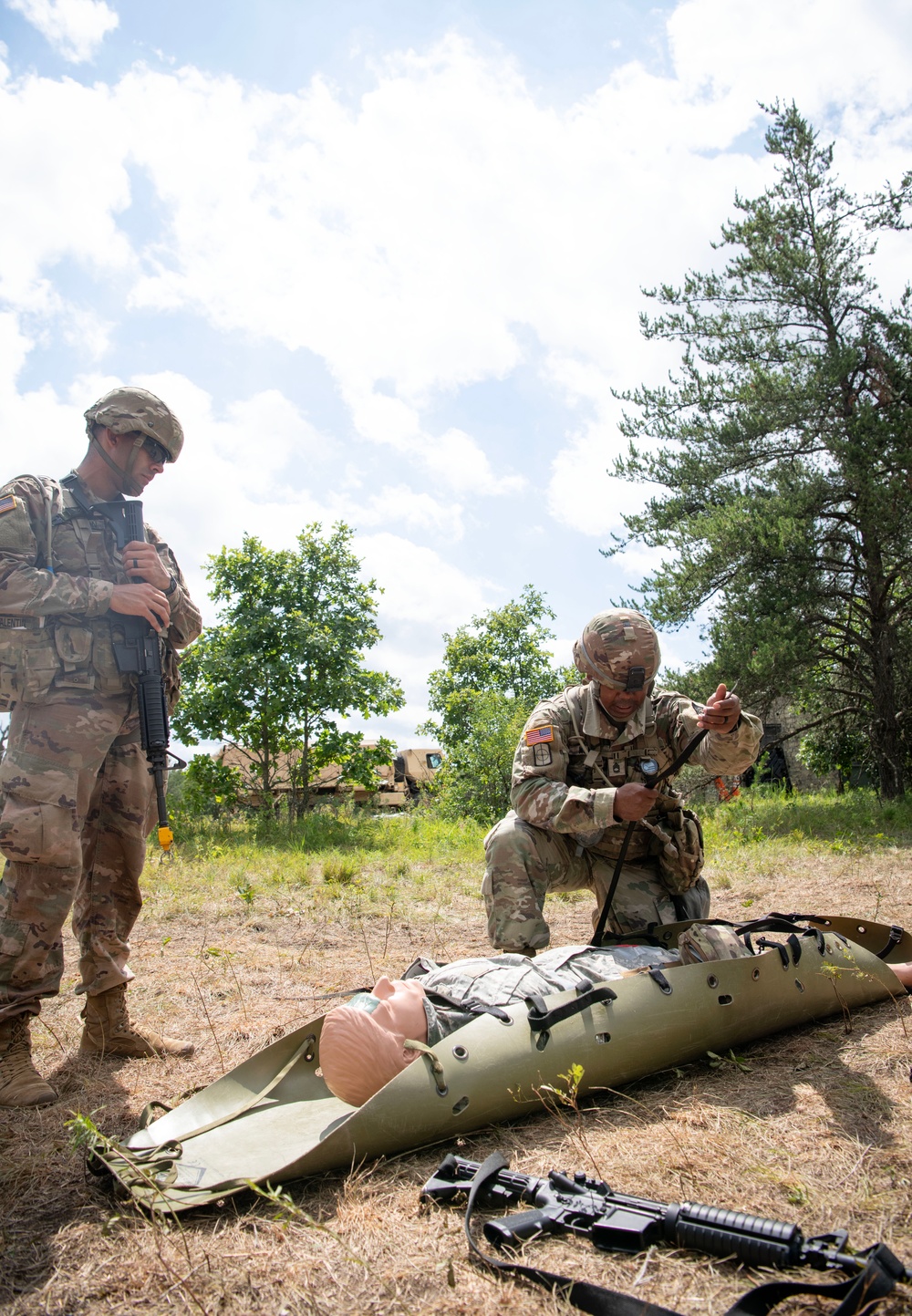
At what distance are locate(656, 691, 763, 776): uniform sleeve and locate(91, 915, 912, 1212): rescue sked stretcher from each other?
79 centimetres

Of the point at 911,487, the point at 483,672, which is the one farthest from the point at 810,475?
the point at 483,672

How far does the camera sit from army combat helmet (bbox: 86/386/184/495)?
3.37 meters

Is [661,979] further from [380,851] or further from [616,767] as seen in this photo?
[380,851]

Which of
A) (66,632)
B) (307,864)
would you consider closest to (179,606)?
(66,632)

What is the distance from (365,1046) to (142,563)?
6.63 feet

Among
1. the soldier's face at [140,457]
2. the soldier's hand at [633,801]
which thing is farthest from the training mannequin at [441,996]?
the soldier's face at [140,457]

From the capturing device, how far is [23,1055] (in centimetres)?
279

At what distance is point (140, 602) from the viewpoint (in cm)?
321

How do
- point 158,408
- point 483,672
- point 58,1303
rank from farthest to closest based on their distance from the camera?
point 483,672 → point 158,408 → point 58,1303

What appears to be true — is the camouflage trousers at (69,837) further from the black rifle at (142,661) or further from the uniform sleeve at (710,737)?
the uniform sleeve at (710,737)

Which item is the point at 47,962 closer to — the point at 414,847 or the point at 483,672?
the point at 414,847

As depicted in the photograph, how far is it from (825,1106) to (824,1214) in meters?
0.68

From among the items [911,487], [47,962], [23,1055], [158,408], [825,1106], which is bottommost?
[825,1106]

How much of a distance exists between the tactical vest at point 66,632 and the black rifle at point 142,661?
31 mm
